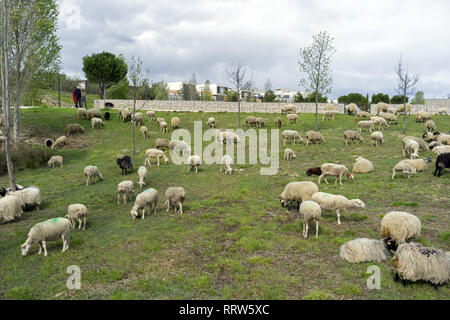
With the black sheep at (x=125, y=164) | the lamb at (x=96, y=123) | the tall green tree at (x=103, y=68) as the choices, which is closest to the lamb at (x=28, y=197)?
the black sheep at (x=125, y=164)

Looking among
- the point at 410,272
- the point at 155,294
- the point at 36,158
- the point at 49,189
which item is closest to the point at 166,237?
the point at 155,294

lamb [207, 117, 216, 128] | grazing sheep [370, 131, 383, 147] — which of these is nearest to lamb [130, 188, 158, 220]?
grazing sheep [370, 131, 383, 147]

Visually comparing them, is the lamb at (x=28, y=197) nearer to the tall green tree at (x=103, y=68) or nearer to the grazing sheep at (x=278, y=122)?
the grazing sheep at (x=278, y=122)

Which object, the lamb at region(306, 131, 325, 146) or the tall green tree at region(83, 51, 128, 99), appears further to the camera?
the tall green tree at region(83, 51, 128, 99)

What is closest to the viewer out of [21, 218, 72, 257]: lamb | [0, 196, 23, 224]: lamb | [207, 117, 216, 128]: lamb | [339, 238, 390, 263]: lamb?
[339, 238, 390, 263]: lamb

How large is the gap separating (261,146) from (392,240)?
62.8 feet

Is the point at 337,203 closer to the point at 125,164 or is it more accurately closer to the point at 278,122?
the point at 125,164

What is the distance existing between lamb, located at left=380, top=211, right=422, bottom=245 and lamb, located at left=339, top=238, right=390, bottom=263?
0.60 metres

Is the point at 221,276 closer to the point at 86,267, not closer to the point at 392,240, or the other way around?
the point at 86,267

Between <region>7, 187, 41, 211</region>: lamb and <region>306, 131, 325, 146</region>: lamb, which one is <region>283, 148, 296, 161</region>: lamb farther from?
<region>7, 187, 41, 211</region>: lamb

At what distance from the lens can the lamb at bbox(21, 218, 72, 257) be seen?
908 cm

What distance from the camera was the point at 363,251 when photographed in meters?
8.18

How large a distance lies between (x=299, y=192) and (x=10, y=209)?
40.4ft

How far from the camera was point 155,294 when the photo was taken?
686 centimetres
